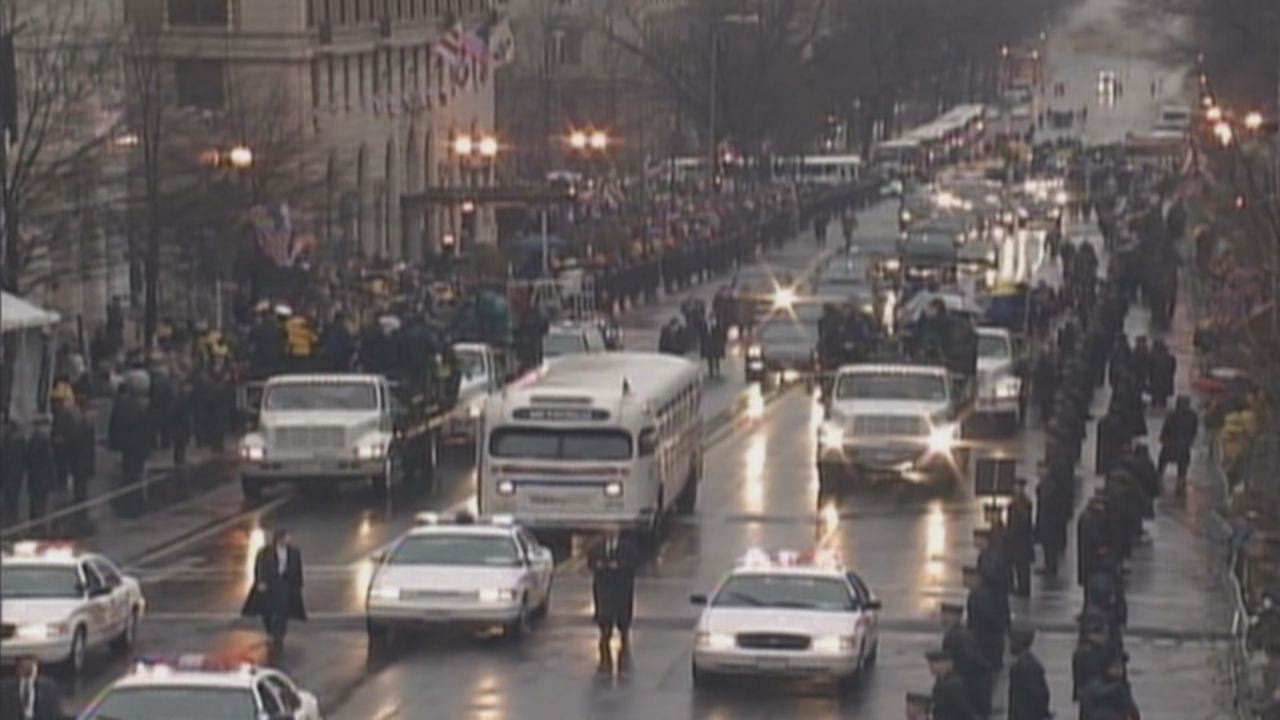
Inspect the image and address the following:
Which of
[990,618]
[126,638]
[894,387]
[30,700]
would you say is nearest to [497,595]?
[126,638]

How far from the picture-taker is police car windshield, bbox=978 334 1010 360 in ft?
199

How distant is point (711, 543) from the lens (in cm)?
4647

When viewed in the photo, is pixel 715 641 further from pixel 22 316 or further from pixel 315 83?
pixel 315 83

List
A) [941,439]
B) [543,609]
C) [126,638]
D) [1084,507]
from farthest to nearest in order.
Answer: [941,439] < [1084,507] < [543,609] < [126,638]

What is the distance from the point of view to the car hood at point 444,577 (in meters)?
37.6

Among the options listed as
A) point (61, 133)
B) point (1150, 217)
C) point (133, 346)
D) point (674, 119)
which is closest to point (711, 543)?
point (61, 133)

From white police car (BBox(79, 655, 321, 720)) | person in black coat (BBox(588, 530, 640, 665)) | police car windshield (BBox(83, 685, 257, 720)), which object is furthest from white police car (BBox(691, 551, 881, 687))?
police car windshield (BBox(83, 685, 257, 720))

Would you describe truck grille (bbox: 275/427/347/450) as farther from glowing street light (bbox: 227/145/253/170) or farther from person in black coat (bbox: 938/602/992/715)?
glowing street light (bbox: 227/145/253/170)

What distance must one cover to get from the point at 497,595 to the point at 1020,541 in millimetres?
6189

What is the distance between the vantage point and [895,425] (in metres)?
52.0

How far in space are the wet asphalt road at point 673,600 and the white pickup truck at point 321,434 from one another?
44cm

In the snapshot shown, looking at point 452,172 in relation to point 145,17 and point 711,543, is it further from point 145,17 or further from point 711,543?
point 711,543

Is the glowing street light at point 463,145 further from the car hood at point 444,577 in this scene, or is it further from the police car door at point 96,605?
the police car door at point 96,605

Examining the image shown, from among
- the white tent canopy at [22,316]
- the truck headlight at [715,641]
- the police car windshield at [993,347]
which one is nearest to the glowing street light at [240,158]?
the police car windshield at [993,347]
